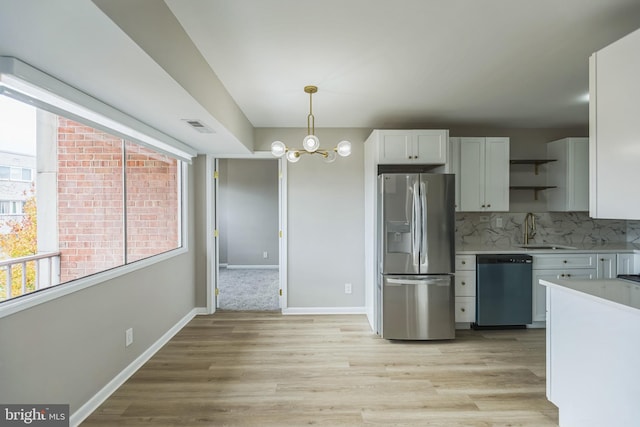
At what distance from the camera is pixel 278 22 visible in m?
1.83

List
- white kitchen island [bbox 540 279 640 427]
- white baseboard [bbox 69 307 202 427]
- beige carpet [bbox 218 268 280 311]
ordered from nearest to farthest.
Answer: white kitchen island [bbox 540 279 640 427] < white baseboard [bbox 69 307 202 427] < beige carpet [bbox 218 268 280 311]

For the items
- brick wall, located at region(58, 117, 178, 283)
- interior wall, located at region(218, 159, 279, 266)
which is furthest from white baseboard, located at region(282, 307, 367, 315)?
interior wall, located at region(218, 159, 279, 266)

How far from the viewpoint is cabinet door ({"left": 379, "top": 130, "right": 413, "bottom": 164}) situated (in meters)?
3.48

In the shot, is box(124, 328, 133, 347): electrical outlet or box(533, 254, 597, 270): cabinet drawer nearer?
box(124, 328, 133, 347): electrical outlet

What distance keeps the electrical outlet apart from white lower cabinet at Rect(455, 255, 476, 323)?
3211mm

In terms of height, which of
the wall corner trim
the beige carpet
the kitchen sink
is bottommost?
the beige carpet

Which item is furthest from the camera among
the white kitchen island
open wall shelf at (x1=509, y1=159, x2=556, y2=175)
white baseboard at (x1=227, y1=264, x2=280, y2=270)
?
white baseboard at (x1=227, y1=264, x2=280, y2=270)

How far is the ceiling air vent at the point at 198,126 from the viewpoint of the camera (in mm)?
2604

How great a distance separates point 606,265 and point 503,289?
1194mm

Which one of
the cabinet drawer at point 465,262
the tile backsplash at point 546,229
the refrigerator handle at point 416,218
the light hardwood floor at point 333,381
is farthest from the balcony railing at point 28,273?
the tile backsplash at point 546,229

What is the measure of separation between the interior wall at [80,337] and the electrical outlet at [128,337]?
0.04 metres

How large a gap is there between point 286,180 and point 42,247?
262 centimetres

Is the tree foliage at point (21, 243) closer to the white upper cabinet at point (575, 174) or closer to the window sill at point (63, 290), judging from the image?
the window sill at point (63, 290)

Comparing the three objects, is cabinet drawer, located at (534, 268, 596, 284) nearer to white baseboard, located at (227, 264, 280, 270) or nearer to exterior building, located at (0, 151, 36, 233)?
exterior building, located at (0, 151, 36, 233)
